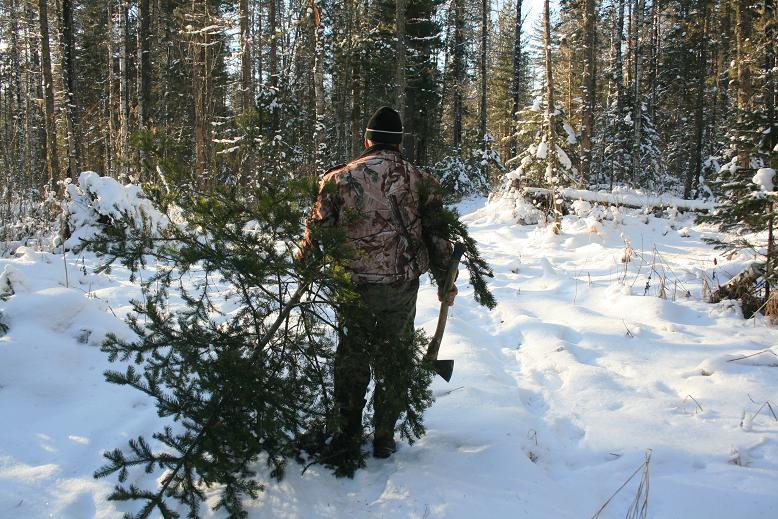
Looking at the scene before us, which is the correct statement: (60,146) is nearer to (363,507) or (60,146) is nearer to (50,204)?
(50,204)

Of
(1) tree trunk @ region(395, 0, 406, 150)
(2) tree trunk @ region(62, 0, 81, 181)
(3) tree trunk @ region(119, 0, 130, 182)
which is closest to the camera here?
(2) tree trunk @ region(62, 0, 81, 181)

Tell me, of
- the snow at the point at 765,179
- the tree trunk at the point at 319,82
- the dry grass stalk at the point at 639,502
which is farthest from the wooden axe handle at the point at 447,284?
the tree trunk at the point at 319,82

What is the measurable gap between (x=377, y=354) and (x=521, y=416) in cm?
143

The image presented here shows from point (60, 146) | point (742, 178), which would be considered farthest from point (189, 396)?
point (60, 146)

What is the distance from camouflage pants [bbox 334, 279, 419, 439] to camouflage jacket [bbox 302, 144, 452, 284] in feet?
0.38

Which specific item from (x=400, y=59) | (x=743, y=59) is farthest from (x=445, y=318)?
(x=743, y=59)

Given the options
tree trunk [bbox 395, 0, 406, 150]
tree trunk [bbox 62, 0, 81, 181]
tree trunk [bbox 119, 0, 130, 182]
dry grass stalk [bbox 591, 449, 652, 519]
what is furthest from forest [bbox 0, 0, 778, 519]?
tree trunk [bbox 395, 0, 406, 150]

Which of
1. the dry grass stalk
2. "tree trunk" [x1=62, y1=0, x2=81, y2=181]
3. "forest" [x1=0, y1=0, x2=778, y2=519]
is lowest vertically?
the dry grass stalk

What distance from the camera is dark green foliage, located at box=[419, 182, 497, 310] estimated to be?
3197 mm

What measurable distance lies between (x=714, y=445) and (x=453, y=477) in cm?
169

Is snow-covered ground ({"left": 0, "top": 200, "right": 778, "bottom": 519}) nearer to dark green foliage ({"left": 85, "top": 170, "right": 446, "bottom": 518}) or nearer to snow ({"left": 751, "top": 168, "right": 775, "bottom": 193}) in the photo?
dark green foliage ({"left": 85, "top": 170, "right": 446, "bottom": 518})

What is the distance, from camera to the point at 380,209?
312 cm

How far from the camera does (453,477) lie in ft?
9.83

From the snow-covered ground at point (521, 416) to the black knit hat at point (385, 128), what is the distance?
6.60 ft
